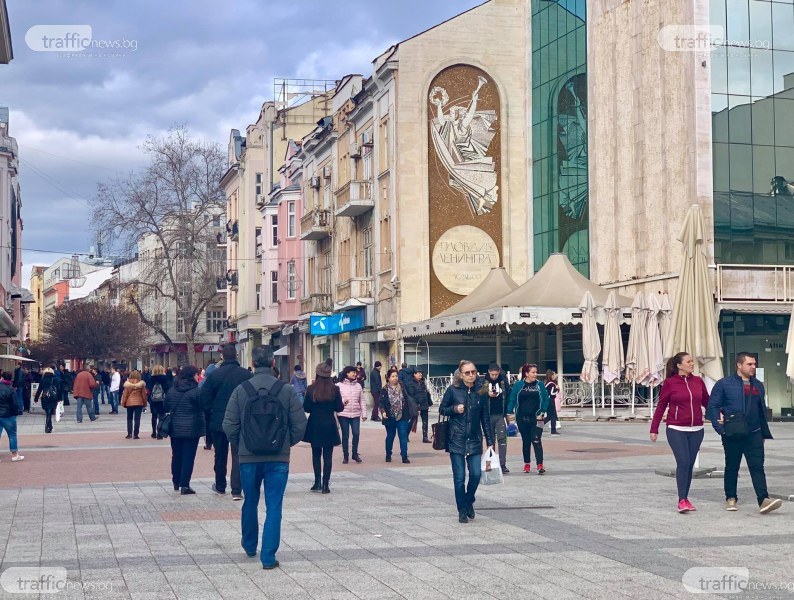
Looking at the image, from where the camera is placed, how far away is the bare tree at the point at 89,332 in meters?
82.3

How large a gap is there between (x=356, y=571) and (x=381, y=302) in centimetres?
3760

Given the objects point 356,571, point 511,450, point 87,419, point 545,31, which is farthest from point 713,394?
point 545,31

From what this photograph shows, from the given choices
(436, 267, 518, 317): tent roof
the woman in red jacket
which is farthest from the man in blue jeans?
(436, 267, 518, 317): tent roof

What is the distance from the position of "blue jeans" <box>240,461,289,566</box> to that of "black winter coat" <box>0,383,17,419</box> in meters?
11.3

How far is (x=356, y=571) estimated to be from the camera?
28.9 feet

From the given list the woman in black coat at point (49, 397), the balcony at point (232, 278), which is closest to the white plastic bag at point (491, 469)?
the woman in black coat at point (49, 397)

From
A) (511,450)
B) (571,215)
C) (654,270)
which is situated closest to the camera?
(511,450)

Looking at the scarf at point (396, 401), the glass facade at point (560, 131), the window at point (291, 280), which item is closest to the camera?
the scarf at point (396, 401)

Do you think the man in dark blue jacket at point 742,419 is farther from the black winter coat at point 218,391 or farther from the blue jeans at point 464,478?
the black winter coat at point 218,391

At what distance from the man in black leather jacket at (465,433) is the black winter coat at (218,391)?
295 centimetres

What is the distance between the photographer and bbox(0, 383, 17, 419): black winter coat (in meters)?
Answer: 19.6

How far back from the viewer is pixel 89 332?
82.6 meters

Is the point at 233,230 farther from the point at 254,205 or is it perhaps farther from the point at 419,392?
the point at 419,392

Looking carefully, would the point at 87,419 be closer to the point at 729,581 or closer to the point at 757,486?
the point at 757,486
